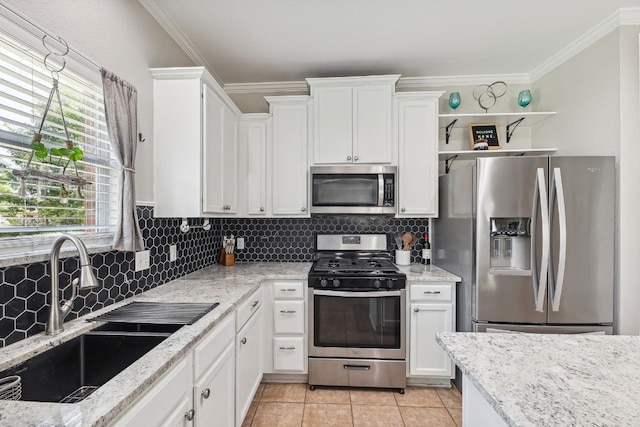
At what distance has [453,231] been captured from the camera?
237 cm

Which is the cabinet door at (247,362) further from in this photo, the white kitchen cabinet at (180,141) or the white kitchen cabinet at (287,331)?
the white kitchen cabinet at (180,141)

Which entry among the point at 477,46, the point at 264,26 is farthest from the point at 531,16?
the point at 264,26

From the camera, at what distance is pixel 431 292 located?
2.27 metres

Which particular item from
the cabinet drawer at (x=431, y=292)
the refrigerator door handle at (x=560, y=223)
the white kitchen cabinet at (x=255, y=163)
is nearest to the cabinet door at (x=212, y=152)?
the white kitchen cabinet at (x=255, y=163)

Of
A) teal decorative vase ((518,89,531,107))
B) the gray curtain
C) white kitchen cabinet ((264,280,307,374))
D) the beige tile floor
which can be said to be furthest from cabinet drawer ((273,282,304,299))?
teal decorative vase ((518,89,531,107))

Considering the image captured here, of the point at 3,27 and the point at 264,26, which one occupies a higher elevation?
the point at 264,26

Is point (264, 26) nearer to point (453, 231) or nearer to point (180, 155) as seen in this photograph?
point (180, 155)

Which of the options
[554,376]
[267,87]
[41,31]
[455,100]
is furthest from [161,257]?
[455,100]

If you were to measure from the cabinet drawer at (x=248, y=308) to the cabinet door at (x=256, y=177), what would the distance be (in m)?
0.80

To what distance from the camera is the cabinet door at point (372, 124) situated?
254 centimetres

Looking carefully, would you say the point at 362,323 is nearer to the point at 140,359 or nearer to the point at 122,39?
the point at 140,359

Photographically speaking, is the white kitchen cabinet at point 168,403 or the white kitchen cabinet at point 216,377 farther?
the white kitchen cabinet at point 216,377

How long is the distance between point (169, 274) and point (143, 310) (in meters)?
0.64

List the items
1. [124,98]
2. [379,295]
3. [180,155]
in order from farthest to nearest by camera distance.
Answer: [379,295], [180,155], [124,98]
